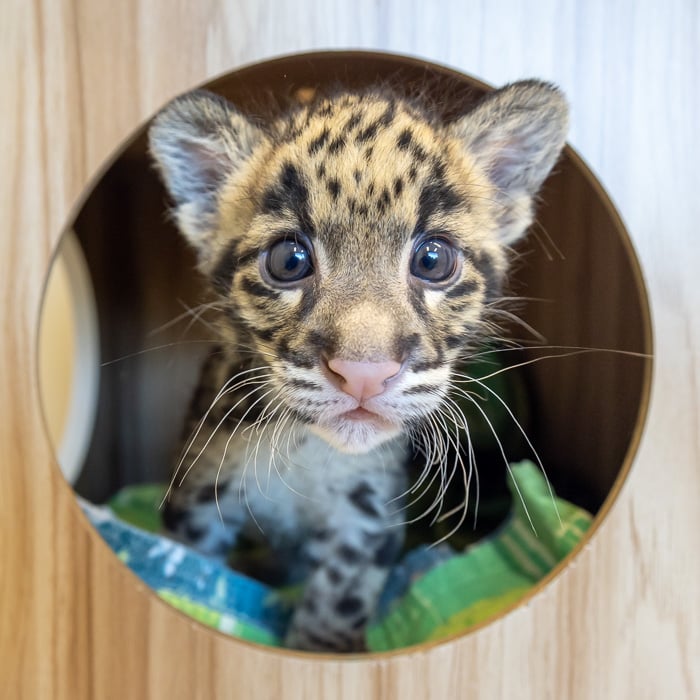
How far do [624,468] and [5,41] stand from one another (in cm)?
89

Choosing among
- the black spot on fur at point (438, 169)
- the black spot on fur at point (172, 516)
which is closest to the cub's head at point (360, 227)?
the black spot on fur at point (438, 169)

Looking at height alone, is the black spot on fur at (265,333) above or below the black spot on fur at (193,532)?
above

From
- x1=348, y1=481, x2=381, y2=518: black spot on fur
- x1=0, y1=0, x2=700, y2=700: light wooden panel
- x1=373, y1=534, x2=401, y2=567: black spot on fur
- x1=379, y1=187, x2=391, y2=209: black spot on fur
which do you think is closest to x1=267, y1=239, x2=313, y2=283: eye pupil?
x1=379, y1=187, x2=391, y2=209: black spot on fur

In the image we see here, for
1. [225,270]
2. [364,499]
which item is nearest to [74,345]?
[225,270]

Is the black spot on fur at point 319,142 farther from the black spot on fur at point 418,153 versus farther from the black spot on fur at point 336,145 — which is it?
the black spot on fur at point 418,153

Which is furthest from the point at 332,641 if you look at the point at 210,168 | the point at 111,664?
the point at 210,168

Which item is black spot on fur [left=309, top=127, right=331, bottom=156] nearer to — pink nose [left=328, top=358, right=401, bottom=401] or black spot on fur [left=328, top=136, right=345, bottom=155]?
black spot on fur [left=328, top=136, right=345, bottom=155]

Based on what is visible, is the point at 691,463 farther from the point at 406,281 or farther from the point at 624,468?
the point at 406,281

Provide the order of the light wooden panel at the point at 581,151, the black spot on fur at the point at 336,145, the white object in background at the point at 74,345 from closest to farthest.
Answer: the light wooden panel at the point at 581,151 < the black spot on fur at the point at 336,145 < the white object in background at the point at 74,345

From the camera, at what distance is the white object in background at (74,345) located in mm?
1327

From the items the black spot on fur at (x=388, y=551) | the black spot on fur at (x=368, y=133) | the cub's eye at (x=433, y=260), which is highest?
the black spot on fur at (x=368, y=133)

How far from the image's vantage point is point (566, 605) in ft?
2.82

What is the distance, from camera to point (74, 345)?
1.38m

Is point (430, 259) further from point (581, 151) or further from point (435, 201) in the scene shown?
point (581, 151)
